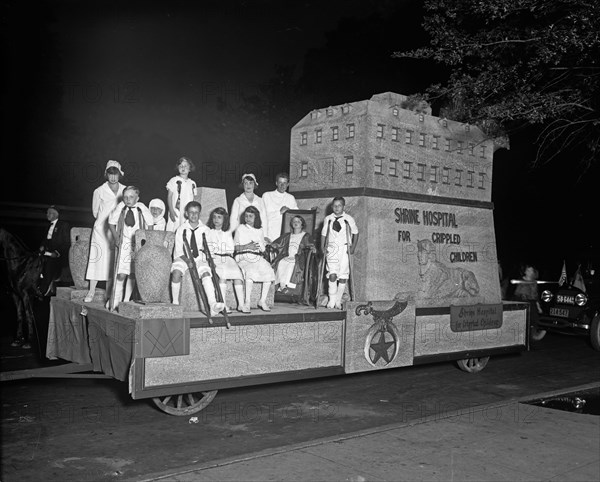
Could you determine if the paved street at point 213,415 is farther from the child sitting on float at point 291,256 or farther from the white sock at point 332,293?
the child sitting on float at point 291,256

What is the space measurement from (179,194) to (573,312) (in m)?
8.80

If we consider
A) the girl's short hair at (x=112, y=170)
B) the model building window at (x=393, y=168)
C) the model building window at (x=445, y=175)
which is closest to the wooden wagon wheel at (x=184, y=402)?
the girl's short hair at (x=112, y=170)

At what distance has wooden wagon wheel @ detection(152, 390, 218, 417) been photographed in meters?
6.70

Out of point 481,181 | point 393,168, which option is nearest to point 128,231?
point 393,168

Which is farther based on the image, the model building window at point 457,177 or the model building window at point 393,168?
the model building window at point 457,177

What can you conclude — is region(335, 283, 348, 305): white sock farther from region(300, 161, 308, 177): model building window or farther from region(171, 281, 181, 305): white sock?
region(300, 161, 308, 177): model building window

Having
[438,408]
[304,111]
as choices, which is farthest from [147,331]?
[304,111]

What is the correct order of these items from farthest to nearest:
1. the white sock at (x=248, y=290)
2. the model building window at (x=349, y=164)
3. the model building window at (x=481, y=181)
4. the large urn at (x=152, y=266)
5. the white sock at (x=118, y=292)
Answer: the model building window at (x=481, y=181) < the model building window at (x=349, y=164) < the white sock at (x=248, y=290) < the white sock at (x=118, y=292) < the large urn at (x=152, y=266)

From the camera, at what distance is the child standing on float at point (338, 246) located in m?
8.00

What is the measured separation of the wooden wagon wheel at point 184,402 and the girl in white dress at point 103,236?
1578mm

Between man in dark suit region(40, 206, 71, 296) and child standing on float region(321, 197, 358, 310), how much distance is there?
529cm

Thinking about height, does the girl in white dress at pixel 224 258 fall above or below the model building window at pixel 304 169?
below

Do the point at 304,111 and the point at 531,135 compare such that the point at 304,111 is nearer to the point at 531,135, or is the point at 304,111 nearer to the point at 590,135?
the point at 531,135

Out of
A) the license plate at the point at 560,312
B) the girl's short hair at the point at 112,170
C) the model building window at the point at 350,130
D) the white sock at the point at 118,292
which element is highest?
the model building window at the point at 350,130
